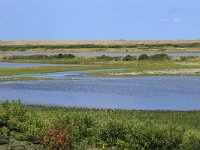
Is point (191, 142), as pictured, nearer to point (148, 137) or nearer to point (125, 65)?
point (148, 137)

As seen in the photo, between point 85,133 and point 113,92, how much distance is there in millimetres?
27212

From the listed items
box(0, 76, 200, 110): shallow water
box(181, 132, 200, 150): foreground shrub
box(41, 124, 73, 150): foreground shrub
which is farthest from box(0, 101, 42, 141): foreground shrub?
box(0, 76, 200, 110): shallow water

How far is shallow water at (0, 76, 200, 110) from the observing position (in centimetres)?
3894

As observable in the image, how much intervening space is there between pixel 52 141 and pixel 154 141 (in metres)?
3.63

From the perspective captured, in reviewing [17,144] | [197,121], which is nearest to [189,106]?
[197,121]

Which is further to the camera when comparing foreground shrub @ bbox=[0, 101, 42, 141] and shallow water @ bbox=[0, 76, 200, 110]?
shallow water @ bbox=[0, 76, 200, 110]

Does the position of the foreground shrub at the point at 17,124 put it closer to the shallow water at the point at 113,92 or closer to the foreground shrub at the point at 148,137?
the foreground shrub at the point at 148,137

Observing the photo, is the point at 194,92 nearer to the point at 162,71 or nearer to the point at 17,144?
the point at 162,71

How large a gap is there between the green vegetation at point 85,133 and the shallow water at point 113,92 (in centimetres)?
1727

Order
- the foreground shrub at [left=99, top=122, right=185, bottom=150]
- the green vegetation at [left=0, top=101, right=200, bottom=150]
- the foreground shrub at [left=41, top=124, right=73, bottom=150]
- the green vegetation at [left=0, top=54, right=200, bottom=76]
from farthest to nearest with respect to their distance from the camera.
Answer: the green vegetation at [left=0, top=54, right=200, bottom=76]
the foreground shrub at [left=99, top=122, right=185, bottom=150]
the green vegetation at [left=0, top=101, right=200, bottom=150]
the foreground shrub at [left=41, top=124, right=73, bottom=150]

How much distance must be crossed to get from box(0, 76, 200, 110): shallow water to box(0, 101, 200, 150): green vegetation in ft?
56.6

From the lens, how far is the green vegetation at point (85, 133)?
1642 centimetres

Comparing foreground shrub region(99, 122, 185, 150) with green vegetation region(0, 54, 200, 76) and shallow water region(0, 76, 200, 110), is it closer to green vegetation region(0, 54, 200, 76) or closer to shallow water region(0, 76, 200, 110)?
shallow water region(0, 76, 200, 110)

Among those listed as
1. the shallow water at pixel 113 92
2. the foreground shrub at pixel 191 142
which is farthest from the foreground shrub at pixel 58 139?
the shallow water at pixel 113 92
